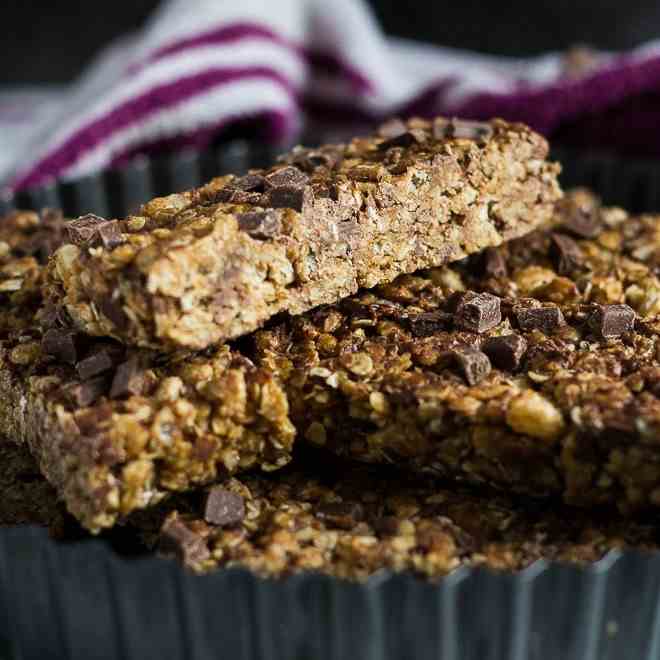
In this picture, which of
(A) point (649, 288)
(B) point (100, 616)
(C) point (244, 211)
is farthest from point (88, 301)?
(A) point (649, 288)

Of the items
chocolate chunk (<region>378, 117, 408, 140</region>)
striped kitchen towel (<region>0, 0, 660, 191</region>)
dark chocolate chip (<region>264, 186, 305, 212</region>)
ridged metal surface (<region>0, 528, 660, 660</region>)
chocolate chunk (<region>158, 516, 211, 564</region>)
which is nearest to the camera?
ridged metal surface (<region>0, 528, 660, 660</region>)

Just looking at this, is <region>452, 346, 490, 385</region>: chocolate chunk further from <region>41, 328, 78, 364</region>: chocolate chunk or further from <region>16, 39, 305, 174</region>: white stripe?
<region>16, 39, 305, 174</region>: white stripe

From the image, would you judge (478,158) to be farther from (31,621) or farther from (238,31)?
(238,31)

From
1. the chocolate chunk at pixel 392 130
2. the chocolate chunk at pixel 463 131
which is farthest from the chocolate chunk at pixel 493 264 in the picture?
the chocolate chunk at pixel 392 130

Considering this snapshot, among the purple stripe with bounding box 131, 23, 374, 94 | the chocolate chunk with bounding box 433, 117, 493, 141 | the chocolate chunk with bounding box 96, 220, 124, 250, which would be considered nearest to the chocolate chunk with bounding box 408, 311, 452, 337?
the chocolate chunk with bounding box 433, 117, 493, 141

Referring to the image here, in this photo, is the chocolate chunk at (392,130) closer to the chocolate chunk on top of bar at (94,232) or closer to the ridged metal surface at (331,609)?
the chocolate chunk on top of bar at (94,232)

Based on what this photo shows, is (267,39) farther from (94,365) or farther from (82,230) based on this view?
(94,365)

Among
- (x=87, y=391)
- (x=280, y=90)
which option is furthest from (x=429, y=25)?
(x=87, y=391)
